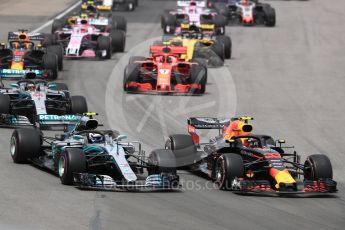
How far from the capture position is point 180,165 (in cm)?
2609

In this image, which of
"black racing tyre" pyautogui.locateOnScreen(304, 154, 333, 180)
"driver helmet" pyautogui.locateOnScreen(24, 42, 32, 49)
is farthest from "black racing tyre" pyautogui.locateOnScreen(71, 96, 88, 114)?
"driver helmet" pyautogui.locateOnScreen(24, 42, 32, 49)

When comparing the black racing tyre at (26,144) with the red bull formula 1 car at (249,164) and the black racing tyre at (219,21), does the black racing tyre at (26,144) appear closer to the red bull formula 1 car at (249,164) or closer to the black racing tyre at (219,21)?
the red bull formula 1 car at (249,164)

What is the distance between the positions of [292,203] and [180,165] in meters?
4.00

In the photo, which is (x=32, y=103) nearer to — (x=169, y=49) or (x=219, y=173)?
(x=219, y=173)

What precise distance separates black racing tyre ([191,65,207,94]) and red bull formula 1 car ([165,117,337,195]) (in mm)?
12919

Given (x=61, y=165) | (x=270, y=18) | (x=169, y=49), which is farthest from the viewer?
→ (x=270, y=18)

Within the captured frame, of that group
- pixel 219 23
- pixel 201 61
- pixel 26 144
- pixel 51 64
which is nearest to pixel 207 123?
pixel 26 144

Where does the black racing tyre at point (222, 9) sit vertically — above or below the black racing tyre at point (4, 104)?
above

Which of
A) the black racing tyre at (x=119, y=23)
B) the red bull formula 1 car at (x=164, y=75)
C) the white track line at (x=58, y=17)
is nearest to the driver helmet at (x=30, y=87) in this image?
the red bull formula 1 car at (x=164, y=75)

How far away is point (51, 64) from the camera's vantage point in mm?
40719

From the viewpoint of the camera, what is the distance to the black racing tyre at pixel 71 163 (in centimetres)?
2297

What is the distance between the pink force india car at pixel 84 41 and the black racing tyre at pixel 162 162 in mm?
22554

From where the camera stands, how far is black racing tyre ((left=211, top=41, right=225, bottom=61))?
46.7 metres

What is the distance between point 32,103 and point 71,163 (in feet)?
27.8
